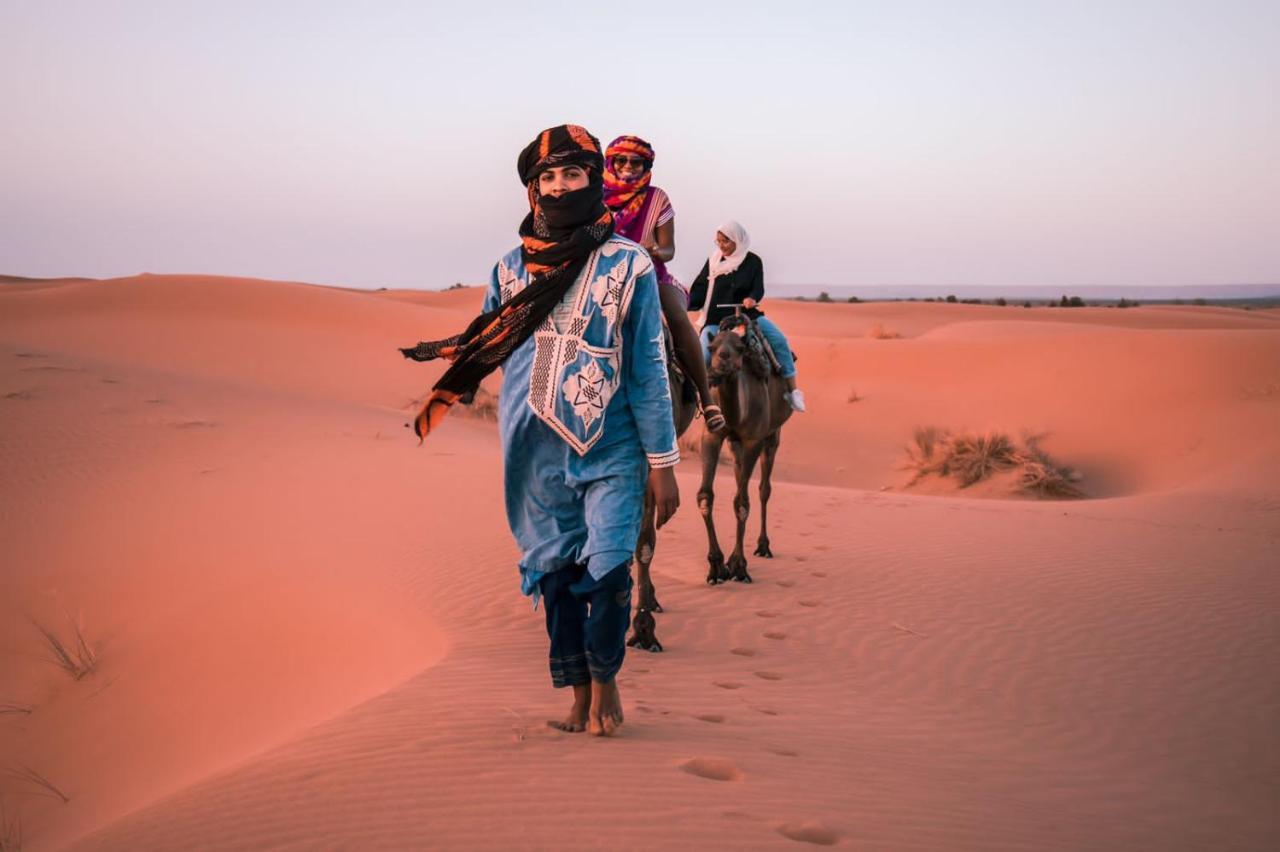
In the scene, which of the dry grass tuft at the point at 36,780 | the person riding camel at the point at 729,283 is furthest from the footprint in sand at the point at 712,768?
the person riding camel at the point at 729,283

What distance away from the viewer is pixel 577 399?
12.6ft

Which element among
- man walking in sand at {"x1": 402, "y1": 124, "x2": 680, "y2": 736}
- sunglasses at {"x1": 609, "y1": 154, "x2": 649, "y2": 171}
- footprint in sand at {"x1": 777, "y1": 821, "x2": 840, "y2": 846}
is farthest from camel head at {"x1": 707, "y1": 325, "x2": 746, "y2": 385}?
footprint in sand at {"x1": 777, "y1": 821, "x2": 840, "y2": 846}

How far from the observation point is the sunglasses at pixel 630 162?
6.17 metres

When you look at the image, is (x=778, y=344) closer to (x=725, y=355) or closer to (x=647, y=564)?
(x=725, y=355)

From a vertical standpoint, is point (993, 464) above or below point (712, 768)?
below

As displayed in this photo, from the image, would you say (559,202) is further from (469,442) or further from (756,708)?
(469,442)

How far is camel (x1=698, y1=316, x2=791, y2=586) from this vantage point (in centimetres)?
814

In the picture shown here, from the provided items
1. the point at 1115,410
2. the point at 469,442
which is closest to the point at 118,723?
the point at 469,442

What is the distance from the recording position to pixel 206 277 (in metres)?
37.1

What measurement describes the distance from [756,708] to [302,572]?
446 cm

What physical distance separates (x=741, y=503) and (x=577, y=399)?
4931 mm

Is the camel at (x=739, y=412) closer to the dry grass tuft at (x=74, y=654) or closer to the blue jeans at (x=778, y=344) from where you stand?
the blue jeans at (x=778, y=344)

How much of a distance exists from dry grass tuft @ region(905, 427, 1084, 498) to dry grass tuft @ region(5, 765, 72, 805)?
14833mm

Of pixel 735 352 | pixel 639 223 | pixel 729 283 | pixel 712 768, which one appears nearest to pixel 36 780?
pixel 712 768
